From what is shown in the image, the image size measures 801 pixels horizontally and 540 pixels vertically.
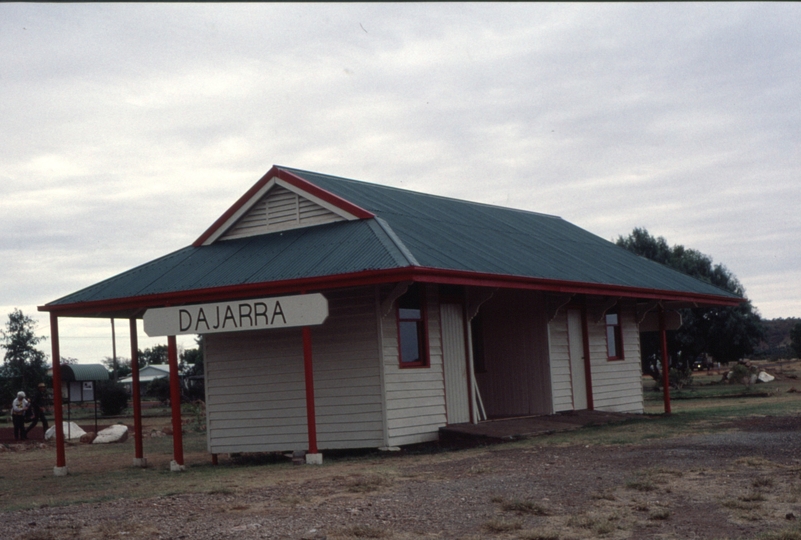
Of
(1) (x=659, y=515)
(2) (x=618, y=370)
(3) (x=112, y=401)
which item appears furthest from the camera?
(3) (x=112, y=401)

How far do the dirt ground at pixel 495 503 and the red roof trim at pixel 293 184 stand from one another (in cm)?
538

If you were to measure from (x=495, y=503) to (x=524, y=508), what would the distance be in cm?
49

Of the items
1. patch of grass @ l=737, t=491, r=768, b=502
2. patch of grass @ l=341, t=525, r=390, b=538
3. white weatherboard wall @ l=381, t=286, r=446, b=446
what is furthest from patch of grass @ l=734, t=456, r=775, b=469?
white weatherboard wall @ l=381, t=286, r=446, b=446

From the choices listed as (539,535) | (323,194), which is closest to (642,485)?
(539,535)

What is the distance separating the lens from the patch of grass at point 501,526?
741 cm

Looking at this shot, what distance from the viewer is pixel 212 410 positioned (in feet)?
54.6

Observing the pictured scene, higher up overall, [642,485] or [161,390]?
[642,485]

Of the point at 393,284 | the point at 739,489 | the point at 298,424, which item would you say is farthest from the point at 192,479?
the point at 739,489

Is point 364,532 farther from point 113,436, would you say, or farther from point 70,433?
point 70,433

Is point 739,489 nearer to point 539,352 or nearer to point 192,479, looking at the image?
point 192,479

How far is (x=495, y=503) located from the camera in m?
8.55

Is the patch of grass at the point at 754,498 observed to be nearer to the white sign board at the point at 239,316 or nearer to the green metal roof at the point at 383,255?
the green metal roof at the point at 383,255

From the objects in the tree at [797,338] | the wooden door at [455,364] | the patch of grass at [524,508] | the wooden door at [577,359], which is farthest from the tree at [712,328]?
the patch of grass at [524,508]

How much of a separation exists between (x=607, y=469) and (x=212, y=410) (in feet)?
28.0
